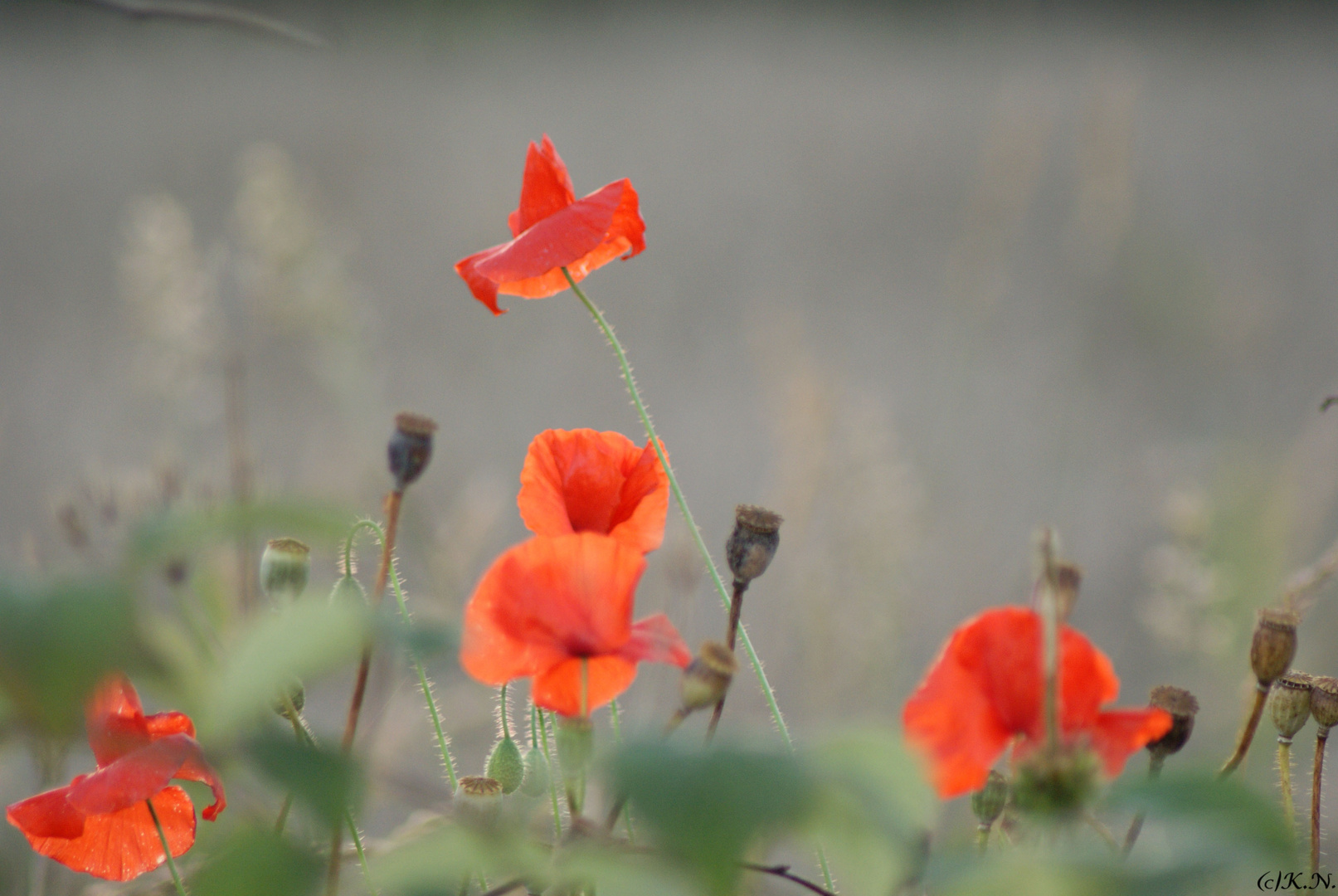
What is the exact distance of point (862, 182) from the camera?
1.89 meters

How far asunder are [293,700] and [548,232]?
0.11 m

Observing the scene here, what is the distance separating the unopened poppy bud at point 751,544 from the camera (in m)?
0.20

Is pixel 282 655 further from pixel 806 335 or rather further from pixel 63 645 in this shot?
pixel 806 335

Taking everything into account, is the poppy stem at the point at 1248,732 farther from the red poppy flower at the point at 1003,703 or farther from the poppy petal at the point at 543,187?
the poppy petal at the point at 543,187

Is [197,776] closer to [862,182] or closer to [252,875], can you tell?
[252,875]

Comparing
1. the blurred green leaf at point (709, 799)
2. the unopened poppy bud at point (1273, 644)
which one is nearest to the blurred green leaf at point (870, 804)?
the blurred green leaf at point (709, 799)

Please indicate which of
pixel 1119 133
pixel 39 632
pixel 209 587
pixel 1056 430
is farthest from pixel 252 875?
pixel 1056 430

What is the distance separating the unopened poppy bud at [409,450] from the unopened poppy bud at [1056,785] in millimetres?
112

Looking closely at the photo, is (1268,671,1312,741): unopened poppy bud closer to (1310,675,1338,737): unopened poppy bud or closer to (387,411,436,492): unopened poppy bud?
(1310,675,1338,737): unopened poppy bud

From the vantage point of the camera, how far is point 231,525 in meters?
0.11

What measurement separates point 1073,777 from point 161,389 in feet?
1.87

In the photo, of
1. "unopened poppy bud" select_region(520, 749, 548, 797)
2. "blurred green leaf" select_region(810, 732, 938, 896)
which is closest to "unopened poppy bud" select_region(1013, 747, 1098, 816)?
"blurred green leaf" select_region(810, 732, 938, 896)

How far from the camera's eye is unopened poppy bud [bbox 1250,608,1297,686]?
19 centimetres

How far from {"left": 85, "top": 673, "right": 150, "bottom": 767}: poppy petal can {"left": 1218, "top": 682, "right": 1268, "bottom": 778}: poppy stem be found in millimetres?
172
